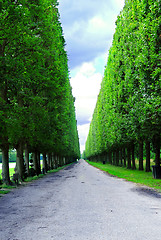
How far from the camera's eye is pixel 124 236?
4.77 metres

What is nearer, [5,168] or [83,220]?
[83,220]

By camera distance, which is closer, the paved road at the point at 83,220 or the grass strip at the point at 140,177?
the paved road at the point at 83,220

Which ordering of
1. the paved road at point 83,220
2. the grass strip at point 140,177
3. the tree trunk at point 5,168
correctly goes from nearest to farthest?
the paved road at point 83,220
the grass strip at point 140,177
the tree trunk at point 5,168

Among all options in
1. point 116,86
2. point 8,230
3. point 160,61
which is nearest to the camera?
point 8,230

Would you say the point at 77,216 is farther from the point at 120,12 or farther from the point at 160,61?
the point at 120,12

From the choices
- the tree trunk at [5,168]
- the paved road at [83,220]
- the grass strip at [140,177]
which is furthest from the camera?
the tree trunk at [5,168]

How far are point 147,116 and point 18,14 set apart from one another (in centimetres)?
1028

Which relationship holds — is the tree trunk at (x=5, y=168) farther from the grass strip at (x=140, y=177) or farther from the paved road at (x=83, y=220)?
the grass strip at (x=140, y=177)

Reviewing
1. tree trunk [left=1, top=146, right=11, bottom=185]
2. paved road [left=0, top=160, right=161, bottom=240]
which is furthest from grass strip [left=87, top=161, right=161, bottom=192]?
tree trunk [left=1, top=146, right=11, bottom=185]

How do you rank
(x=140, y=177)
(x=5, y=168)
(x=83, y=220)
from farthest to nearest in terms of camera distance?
(x=140, y=177), (x=5, y=168), (x=83, y=220)

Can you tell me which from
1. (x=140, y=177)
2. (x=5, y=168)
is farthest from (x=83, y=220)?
(x=140, y=177)

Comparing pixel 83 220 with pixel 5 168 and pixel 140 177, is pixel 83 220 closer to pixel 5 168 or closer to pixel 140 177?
pixel 5 168

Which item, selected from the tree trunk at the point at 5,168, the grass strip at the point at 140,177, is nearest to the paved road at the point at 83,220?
the grass strip at the point at 140,177

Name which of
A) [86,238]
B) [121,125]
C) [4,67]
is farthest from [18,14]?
[121,125]
